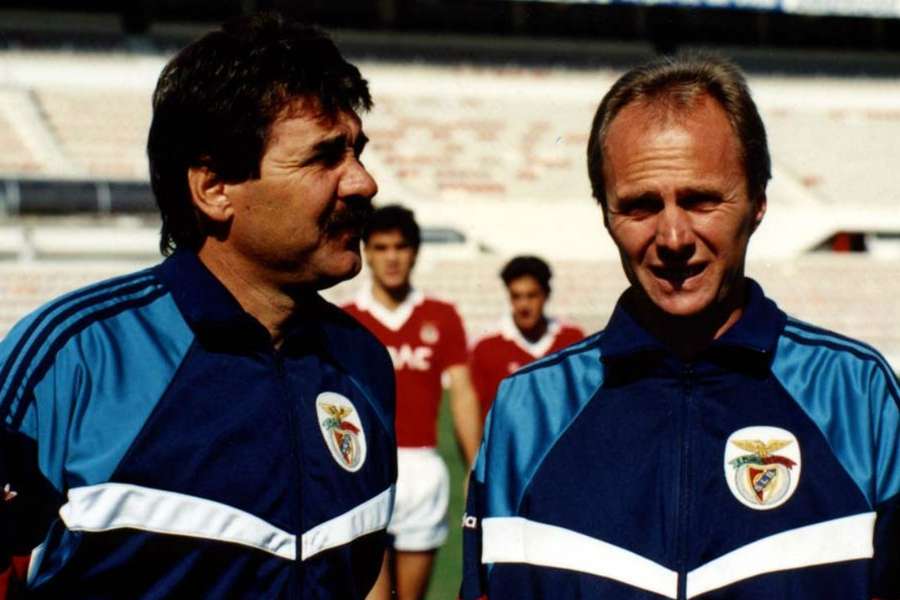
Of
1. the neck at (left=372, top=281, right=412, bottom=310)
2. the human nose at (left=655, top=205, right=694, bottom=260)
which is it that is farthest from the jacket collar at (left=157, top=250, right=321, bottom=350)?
the neck at (left=372, top=281, right=412, bottom=310)

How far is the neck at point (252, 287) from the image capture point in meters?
2.27

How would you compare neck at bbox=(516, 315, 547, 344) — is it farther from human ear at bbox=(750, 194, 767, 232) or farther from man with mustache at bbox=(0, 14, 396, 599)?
human ear at bbox=(750, 194, 767, 232)

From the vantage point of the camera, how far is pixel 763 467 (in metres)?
2.01

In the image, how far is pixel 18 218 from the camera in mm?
19875

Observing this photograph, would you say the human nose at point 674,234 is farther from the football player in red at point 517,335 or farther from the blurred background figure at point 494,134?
the blurred background figure at point 494,134

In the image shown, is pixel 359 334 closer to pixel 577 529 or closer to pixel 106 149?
pixel 577 529

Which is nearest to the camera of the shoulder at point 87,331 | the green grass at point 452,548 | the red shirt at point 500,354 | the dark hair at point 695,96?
the shoulder at point 87,331

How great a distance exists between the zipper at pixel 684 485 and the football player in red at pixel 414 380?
11.1ft

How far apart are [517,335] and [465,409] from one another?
86 centimetres

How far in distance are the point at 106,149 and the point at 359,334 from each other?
20.9 m

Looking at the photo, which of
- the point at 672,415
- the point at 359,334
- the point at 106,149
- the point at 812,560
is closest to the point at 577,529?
the point at 672,415

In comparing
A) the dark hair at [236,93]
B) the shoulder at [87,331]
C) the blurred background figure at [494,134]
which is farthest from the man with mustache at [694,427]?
the blurred background figure at [494,134]

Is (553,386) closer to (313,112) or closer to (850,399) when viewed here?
(850,399)

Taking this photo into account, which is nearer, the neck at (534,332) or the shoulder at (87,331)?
the shoulder at (87,331)
